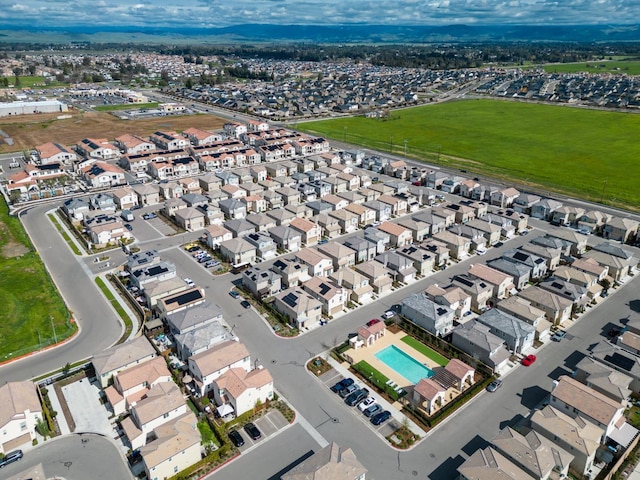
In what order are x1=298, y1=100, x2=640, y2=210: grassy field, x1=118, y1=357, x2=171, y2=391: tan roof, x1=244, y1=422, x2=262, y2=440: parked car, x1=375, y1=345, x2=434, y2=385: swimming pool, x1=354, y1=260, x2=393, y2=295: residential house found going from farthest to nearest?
x1=298, y1=100, x2=640, y2=210: grassy field → x1=354, y1=260, x2=393, y2=295: residential house → x1=375, y1=345, x2=434, y2=385: swimming pool → x1=118, y1=357, x2=171, y2=391: tan roof → x1=244, y1=422, x2=262, y2=440: parked car

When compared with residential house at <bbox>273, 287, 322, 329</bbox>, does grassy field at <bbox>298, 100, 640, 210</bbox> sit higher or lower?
higher

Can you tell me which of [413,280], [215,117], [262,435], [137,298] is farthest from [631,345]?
[215,117]

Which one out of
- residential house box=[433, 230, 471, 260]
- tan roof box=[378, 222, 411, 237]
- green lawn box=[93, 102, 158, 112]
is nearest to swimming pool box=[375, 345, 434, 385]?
residential house box=[433, 230, 471, 260]

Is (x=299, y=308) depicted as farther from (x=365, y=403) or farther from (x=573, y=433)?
(x=573, y=433)

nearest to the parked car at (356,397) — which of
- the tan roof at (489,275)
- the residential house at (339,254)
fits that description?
the residential house at (339,254)

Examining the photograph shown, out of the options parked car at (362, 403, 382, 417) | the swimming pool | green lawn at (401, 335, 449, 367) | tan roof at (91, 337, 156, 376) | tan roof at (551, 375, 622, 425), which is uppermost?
tan roof at (551, 375, 622, 425)

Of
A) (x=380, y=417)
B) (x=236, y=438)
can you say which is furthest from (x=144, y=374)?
(x=380, y=417)

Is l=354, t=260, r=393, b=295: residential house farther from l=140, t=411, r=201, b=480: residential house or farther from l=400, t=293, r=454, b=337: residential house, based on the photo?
l=140, t=411, r=201, b=480: residential house

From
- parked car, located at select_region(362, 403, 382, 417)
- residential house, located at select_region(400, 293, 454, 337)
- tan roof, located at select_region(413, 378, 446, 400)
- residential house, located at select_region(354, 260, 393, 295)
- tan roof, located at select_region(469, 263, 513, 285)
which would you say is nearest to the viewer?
parked car, located at select_region(362, 403, 382, 417)
